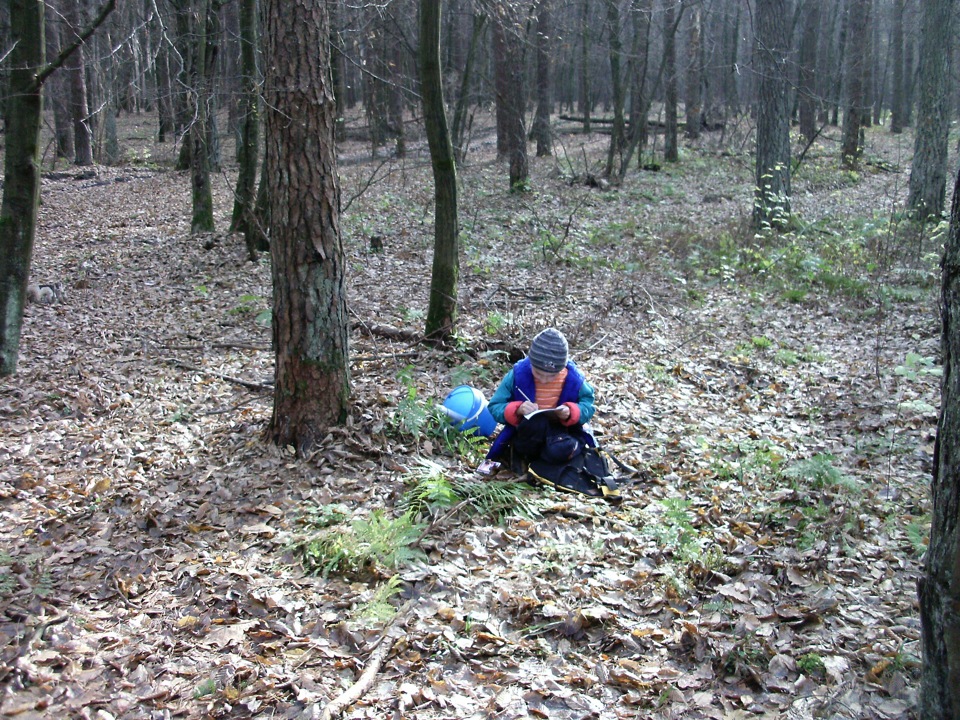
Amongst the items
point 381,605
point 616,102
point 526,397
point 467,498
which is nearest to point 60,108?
point 616,102

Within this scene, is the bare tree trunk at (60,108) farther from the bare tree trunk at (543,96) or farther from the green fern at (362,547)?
the green fern at (362,547)

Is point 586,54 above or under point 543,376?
above

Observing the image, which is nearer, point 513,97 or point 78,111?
point 513,97

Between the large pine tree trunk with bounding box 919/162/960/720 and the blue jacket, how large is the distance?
3.07m

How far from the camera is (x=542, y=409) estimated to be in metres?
5.48

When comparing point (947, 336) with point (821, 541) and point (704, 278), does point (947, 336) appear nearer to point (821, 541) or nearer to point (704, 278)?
point (821, 541)

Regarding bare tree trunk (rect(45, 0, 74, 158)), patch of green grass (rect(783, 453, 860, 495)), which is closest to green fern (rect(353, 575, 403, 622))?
patch of green grass (rect(783, 453, 860, 495))

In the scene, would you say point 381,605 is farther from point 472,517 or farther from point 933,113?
point 933,113

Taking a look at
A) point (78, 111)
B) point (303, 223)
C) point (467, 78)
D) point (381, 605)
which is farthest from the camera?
point (78, 111)

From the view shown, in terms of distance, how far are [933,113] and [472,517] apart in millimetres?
13498

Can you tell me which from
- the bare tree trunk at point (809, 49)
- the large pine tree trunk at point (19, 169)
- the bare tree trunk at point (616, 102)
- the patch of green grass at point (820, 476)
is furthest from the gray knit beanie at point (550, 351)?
the bare tree trunk at point (809, 49)

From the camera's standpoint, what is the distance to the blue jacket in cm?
558

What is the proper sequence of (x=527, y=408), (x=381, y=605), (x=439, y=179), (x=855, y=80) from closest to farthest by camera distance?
1. (x=381, y=605)
2. (x=527, y=408)
3. (x=439, y=179)
4. (x=855, y=80)

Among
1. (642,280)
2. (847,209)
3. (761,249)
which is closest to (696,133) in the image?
(847,209)
